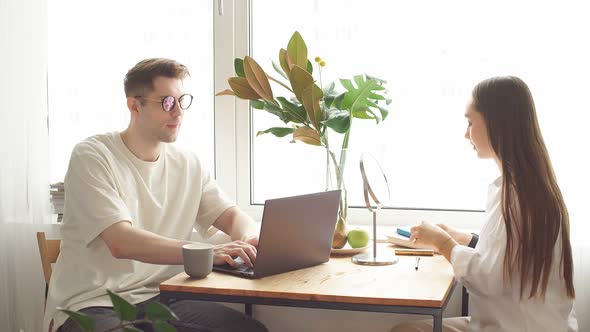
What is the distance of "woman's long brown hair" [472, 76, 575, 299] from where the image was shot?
1.77 m

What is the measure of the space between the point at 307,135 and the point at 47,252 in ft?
3.05

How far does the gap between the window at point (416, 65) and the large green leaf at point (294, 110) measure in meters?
0.39

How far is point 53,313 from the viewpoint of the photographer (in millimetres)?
2127

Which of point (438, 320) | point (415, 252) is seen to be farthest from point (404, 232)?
point (438, 320)

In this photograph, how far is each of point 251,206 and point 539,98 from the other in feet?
3.95

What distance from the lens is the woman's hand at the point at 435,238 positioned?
2.00m

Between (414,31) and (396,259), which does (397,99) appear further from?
(396,259)

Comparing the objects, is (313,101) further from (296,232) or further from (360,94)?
(296,232)

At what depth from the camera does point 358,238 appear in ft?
7.45

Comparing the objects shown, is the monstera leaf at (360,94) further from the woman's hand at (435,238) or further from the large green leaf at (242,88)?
the woman's hand at (435,238)

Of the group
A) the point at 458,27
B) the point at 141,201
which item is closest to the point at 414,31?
the point at 458,27

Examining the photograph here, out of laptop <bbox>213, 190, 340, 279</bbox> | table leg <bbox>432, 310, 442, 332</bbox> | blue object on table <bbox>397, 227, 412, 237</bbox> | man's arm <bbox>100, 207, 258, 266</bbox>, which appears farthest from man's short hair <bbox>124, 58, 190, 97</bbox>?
table leg <bbox>432, 310, 442, 332</bbox>

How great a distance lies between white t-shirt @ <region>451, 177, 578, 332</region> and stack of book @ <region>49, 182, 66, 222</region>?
1616 millimetres

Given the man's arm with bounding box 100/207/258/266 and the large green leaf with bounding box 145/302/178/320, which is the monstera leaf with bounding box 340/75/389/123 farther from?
the large green leaf with bounding box 145/302/178/320
